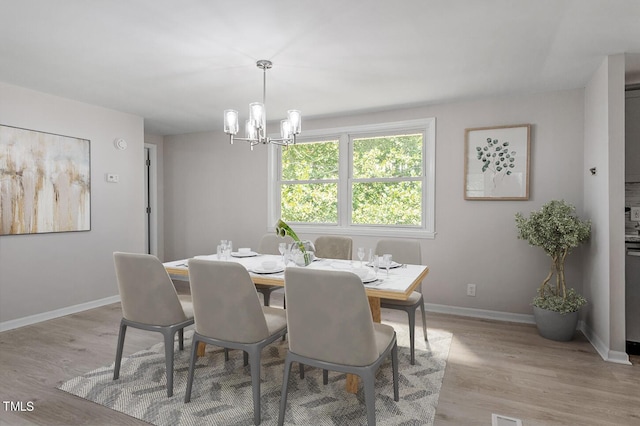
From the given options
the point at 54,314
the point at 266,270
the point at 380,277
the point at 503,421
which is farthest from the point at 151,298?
the point at 54,314

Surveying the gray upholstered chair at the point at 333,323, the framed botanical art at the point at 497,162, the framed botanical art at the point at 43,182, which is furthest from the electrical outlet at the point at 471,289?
the framed botanical art at the point at 43,182

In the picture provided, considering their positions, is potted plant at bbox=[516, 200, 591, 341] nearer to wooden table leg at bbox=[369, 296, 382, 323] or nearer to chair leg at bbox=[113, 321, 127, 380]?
wooden table leg at bbox=[369, 296, 382, 323]

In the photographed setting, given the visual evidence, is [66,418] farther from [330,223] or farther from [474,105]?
[474,105]

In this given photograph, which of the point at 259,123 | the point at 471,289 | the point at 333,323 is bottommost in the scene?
the point at 471,289

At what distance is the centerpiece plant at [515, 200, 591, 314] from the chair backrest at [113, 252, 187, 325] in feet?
9.48

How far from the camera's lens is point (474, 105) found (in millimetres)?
3805

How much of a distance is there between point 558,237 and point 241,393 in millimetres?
2759

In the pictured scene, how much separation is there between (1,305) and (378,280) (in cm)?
349

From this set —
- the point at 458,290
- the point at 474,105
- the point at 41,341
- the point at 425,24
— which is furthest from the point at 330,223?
the point at 41,341

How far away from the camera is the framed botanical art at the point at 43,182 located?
11.1 ft

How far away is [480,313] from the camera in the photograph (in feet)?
12.5

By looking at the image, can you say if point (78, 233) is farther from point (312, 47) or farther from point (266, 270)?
point (312, 47)

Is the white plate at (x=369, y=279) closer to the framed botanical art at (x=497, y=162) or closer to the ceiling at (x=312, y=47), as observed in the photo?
the ceiling at (x=312, y=47)

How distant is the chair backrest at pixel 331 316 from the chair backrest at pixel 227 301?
0.83 ft
